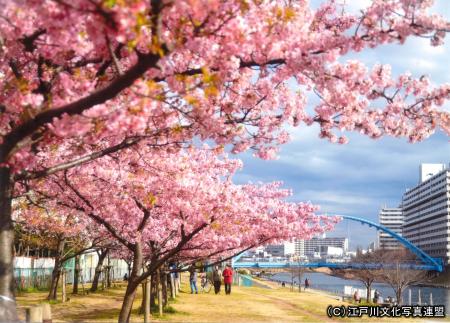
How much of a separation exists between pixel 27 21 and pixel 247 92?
3339mm

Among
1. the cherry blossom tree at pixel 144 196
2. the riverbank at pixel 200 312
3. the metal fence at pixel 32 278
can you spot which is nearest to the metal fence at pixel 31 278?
the metal fence at pixel 32 278

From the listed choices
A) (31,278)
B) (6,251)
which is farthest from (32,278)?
(6,251)

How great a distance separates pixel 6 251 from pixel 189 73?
3.72 m

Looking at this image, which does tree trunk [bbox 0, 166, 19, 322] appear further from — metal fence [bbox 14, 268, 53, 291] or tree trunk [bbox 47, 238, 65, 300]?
metal fence [bbox 14, 268, 53, 291]

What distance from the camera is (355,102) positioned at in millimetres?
8164

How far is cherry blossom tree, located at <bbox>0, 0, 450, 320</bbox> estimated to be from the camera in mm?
5602

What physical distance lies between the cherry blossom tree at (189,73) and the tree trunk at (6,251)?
0.02 meters

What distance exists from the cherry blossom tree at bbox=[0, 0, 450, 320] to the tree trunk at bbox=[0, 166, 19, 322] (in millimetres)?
19

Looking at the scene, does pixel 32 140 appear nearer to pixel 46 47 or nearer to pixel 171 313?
pixel 46 47

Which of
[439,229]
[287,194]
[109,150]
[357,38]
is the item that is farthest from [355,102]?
[439,229]

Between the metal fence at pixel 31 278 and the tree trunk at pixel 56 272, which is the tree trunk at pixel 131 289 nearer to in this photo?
the tree trunk at pixel 56 272

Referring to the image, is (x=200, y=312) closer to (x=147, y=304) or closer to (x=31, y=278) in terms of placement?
(x=147, y=304)

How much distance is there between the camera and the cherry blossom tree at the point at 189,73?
560 centimetres

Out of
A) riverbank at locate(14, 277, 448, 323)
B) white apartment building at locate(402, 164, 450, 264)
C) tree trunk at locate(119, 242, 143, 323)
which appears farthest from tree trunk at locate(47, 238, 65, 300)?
white apartment building at locate(402, 164, 450, 264)
